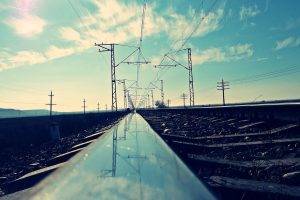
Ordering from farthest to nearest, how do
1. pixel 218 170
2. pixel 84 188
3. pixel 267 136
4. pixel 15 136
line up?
pixel 15 136 → pixel 267 136 → pixel 218 170 → pixel 84 188

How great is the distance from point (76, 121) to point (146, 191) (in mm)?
44030

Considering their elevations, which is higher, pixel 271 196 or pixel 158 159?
pixel 158 159

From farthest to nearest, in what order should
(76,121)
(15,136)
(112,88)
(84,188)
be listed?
(112,88), (76,121), (15,136), (84,188)

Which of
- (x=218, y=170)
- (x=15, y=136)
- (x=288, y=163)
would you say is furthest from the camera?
(x=15, y=136)

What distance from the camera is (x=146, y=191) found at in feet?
4.62

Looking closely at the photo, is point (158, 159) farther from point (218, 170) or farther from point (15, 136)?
point (15, 136)

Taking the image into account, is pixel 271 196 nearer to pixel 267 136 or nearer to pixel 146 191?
pixel 146 191

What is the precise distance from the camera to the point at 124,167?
2.04m

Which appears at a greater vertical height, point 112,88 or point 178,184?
point 112,88

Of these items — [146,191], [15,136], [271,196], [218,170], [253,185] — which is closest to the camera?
[146,191]

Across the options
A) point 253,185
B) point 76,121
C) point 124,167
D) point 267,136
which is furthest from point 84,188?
point 76,121

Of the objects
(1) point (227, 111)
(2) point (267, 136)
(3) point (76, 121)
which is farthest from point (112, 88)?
(2) point (267, 136)

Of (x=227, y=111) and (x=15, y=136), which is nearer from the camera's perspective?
(x=227, y=111)

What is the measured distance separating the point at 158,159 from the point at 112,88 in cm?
4675
